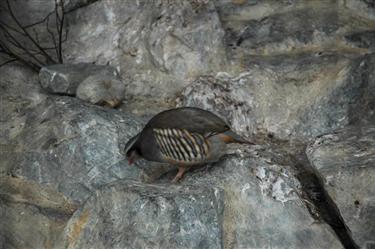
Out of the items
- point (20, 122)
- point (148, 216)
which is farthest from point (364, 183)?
point (20, 122)

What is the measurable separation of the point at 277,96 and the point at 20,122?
2.57 metres

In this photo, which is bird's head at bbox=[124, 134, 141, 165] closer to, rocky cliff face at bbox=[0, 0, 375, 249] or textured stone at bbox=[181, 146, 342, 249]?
rocky cliff face at bbox=[0, 0, 375, 249]

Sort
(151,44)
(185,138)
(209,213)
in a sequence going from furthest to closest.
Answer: (151,44) → (185,138) → (209,213)

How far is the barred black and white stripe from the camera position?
481 cm

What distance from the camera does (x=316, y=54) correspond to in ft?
19.9

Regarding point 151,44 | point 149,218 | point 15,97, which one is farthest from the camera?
point 151,44

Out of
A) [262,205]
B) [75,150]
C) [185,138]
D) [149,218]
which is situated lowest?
[262,205]

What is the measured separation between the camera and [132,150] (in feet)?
16.9

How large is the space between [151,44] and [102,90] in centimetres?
88

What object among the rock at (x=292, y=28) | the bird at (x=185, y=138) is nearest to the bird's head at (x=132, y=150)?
the bird at (x=185, y=138)

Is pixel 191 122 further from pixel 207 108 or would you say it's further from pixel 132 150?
pixel 207 108

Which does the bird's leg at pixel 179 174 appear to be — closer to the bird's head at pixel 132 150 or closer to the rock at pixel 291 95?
the bird's head at pixel 132 150

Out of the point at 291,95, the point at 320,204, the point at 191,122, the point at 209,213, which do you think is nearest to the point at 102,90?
the point at 191,122

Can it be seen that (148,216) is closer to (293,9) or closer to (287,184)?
(287,184)
